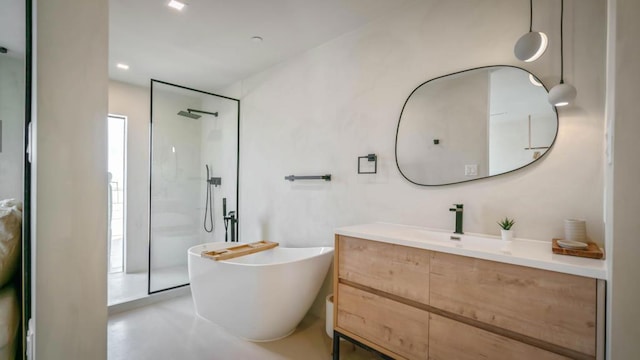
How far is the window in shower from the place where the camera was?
12.9 feet

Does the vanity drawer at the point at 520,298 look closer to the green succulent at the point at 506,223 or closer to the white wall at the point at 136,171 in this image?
the green succulent at the point at 506,223

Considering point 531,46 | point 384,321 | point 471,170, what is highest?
point 531,46

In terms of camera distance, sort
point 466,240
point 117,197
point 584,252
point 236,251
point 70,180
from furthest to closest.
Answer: point 117,197, point 236,251, point 466,240, point 584,252, point 70,180

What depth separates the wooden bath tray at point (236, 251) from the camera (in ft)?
8.27

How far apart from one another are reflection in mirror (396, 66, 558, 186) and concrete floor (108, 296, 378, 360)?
4.88 ft

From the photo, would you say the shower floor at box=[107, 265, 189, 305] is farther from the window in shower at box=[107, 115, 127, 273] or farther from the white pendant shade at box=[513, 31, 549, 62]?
the white pendant shade at box=[513, 31, 549, 62]

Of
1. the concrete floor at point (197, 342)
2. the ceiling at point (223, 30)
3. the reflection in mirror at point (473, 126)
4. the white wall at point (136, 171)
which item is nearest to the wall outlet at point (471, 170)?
the reflection in mirror at point (473, 126)

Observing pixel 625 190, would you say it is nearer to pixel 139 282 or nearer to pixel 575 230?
pixel 575 230

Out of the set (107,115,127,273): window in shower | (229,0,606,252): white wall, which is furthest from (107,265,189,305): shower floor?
(229,0,606,252): white wall

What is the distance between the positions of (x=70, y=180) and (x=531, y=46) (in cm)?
218

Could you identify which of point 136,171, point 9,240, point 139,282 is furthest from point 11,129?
point 136,171

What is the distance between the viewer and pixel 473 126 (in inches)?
75.8

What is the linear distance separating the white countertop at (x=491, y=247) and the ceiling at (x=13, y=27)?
1749 mm

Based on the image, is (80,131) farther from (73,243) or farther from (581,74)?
(581,74)
